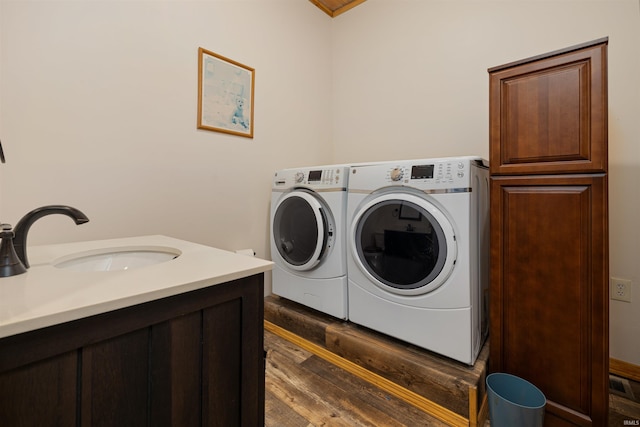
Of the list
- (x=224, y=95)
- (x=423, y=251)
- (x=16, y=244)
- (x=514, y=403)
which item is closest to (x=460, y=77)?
(x=423, y=251)

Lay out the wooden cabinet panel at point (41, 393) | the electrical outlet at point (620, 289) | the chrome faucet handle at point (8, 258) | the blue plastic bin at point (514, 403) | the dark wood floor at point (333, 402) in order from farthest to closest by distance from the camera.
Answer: the electrical outlet at point (620, 289) → the dark wood floor at point (333, 402) → the blue plastic bin at point (514, 403) → the chrome faucet handle at point (8, 258) → the wooden cabinet panel at point (41, 393)

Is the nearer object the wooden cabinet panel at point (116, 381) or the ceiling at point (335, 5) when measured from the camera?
the wooden cabinet panel at point (116, 381)

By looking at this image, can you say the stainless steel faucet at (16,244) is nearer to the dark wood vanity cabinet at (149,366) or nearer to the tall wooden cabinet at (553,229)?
the dark wood vanity cabinet at (149,366)

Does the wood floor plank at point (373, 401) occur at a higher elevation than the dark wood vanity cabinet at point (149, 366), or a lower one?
lower

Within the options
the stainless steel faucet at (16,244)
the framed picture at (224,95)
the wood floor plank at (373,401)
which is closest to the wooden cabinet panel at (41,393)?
the stainless steel faucet at (16,244)

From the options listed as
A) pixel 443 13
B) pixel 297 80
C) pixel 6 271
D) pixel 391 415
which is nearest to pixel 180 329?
pixel 6 271

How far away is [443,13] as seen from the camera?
2031 mm

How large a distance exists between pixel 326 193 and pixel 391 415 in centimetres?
112

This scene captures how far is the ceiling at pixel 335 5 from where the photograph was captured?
2.54m

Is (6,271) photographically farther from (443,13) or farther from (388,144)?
(443,13)

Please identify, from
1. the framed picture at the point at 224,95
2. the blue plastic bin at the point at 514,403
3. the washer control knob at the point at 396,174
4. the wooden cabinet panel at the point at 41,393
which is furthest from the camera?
the framed picture at the point at 224,95

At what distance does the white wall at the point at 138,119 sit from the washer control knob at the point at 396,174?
1084 millimetres

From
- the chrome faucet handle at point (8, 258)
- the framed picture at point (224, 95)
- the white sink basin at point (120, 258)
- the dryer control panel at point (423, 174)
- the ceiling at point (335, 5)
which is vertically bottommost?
the white sink basin at point (120, 258)

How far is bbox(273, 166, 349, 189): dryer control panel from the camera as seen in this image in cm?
163
